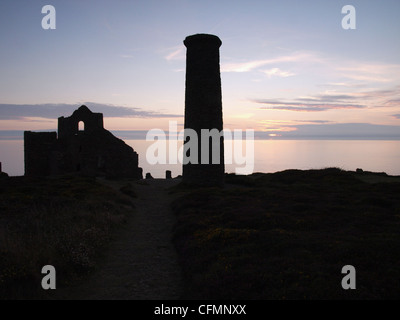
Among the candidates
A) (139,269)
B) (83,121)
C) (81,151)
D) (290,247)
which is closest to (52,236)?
(139,269)

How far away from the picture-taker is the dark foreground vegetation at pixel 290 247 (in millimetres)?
7543

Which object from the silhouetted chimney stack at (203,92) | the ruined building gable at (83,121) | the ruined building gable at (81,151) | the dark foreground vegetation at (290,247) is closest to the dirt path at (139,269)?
the dark foreground vegetation at (290,247)

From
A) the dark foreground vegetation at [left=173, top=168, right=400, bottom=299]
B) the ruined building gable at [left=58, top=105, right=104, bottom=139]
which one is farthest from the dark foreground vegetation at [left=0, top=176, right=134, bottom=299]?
the ruined building gable at [left=58, top=105, right=104, bottom=139]

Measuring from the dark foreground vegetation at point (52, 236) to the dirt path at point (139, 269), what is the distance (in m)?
0.58

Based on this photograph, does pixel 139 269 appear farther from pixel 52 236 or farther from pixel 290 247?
pixel 290 247

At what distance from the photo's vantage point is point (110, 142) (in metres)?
38.3

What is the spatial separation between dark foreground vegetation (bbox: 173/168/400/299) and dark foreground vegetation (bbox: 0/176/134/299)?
3380 millimetres

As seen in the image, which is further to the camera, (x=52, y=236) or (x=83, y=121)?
(x=83, y=121)

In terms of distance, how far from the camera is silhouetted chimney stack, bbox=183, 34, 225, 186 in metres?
26.9

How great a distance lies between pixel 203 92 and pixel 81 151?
1991 cm

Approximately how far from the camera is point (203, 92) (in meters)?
27.1
